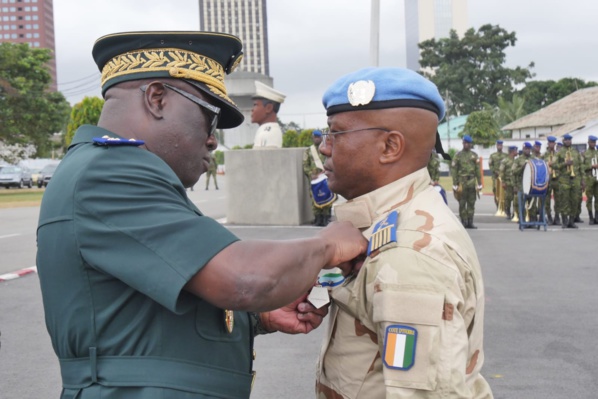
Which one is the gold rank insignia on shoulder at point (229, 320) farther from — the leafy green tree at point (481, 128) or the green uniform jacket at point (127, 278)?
the leafy green tree at point (481, 128)

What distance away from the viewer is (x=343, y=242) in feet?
6.11

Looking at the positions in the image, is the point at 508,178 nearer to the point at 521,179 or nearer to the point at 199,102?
the point at 521,179

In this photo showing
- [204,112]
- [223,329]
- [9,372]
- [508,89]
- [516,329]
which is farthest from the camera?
[508,89]

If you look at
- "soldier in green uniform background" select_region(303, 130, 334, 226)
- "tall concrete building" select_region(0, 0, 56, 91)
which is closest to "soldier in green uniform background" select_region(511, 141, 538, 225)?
"soldier in green uniform background" select_region(303, 130, 334, 226)

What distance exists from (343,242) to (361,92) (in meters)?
0.45

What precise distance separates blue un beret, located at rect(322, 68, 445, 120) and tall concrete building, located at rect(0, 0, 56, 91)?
203 meters

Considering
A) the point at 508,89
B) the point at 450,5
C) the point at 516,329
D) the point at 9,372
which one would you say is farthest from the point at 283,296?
the point at 450,5

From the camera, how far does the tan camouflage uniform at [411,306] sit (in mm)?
1709

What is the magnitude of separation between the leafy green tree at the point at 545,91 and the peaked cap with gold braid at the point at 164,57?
7167 cm

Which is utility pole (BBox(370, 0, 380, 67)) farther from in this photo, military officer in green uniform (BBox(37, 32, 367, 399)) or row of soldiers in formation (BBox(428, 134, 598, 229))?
military officer in green uniform (BBox(37, 32, 367, 399))

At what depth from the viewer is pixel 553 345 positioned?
5836 mm

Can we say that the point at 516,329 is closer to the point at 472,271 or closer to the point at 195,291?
the point at 472,271

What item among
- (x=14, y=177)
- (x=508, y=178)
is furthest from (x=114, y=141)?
(x=14, y=177)

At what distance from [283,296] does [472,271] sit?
547 mm
